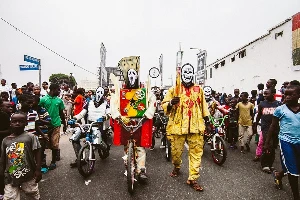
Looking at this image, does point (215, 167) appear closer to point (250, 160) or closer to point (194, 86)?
point (250, 160)

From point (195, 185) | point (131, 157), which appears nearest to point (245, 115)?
point (195, 185)

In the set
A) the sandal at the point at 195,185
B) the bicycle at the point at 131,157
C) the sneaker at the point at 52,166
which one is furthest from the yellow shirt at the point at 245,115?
the sneaker at the point at 52,166

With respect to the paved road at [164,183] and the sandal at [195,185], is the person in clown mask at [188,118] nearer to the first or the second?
the sandal at [195,185]

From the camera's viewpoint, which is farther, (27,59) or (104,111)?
(27,59)

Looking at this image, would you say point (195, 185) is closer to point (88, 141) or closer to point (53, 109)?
point (88, 141)

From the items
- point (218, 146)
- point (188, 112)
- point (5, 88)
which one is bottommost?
point (218, 146)

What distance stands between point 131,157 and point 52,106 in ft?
8.72

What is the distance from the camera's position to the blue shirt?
388 cm

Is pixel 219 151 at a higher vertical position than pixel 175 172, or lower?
higher

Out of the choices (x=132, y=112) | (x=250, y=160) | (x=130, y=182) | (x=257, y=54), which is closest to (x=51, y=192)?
(x=130, y=182)

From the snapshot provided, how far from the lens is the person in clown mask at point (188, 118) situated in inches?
191

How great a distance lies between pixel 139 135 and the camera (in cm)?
505

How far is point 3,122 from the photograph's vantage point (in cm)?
384

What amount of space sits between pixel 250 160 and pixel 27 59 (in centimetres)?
1163
